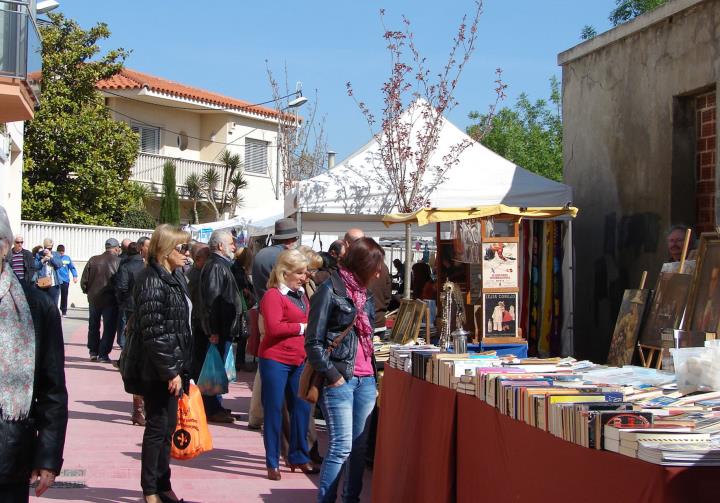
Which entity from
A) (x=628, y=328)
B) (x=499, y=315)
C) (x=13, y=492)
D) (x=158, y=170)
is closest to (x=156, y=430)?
(x=13, y=492)

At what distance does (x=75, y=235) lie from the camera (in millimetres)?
31312

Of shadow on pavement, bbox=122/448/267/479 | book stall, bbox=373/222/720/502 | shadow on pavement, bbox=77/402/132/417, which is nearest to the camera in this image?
book stall, bbox=373/222/720/502

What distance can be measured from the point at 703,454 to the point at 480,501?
76.3 inches

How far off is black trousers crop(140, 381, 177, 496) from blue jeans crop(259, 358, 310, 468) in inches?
48.8

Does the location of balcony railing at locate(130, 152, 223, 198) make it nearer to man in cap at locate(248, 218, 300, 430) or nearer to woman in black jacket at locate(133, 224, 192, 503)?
man in cap at locate(248, 218, 300, 430)

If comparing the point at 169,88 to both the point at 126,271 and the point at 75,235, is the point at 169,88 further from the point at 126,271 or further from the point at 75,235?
the point at 126,271

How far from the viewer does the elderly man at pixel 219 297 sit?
32.7 ft

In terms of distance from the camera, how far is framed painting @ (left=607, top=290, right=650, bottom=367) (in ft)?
27.9

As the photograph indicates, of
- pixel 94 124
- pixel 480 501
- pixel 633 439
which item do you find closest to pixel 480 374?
pixel 480 501

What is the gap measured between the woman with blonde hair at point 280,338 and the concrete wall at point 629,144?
4631 mm

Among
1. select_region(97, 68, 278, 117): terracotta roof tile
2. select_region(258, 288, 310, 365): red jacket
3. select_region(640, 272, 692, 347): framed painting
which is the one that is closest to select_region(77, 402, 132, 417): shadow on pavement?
select_region(258, 288, 310, 365): red jacket

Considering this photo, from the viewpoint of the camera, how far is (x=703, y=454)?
3475 millimetres

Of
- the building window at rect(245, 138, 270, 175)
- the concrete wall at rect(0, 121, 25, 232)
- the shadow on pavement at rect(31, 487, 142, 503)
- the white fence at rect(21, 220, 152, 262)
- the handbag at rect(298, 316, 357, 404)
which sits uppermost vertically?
the building window at rect(245, 138, 270, 175)

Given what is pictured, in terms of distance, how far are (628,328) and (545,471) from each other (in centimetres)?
453
